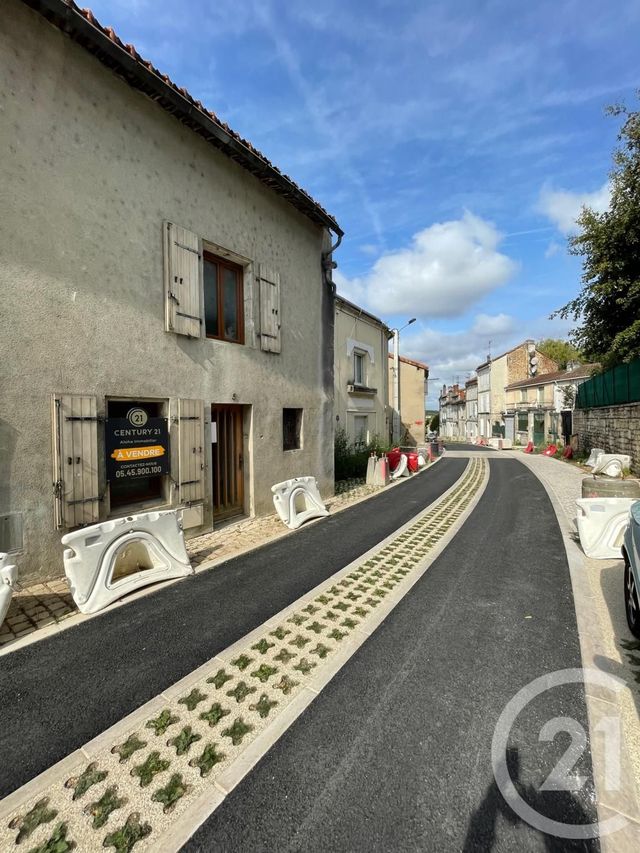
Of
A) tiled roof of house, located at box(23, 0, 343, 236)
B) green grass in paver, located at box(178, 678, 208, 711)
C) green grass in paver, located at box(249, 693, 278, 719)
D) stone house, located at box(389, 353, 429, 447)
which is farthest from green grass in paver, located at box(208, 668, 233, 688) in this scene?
stone house, located at box(389, 353, 429, 447)

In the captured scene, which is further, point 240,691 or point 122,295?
point 122,295

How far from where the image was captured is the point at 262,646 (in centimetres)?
331

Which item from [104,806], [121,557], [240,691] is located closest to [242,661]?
[240,691]

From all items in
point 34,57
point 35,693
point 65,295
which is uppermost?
point 34,57

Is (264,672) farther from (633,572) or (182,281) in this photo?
(182,281)

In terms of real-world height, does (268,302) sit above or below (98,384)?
above

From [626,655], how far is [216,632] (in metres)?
3.55

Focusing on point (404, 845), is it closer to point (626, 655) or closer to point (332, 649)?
point (332, 649)

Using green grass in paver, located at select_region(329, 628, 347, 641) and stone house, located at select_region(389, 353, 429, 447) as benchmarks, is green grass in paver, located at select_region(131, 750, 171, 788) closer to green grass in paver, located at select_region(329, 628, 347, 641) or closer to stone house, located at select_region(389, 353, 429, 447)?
green grass in paver, located at select_region(329, 628, 347, 641)

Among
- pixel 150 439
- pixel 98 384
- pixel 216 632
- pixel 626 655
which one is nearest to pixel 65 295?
pixel 98 384

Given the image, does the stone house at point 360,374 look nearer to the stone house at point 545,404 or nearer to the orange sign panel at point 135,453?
the orange sign panel at point 135,453

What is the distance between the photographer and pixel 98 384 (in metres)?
5.14

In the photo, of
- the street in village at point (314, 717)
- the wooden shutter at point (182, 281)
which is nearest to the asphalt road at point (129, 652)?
the street in village at point (314, 717)

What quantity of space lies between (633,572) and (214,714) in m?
3.58
